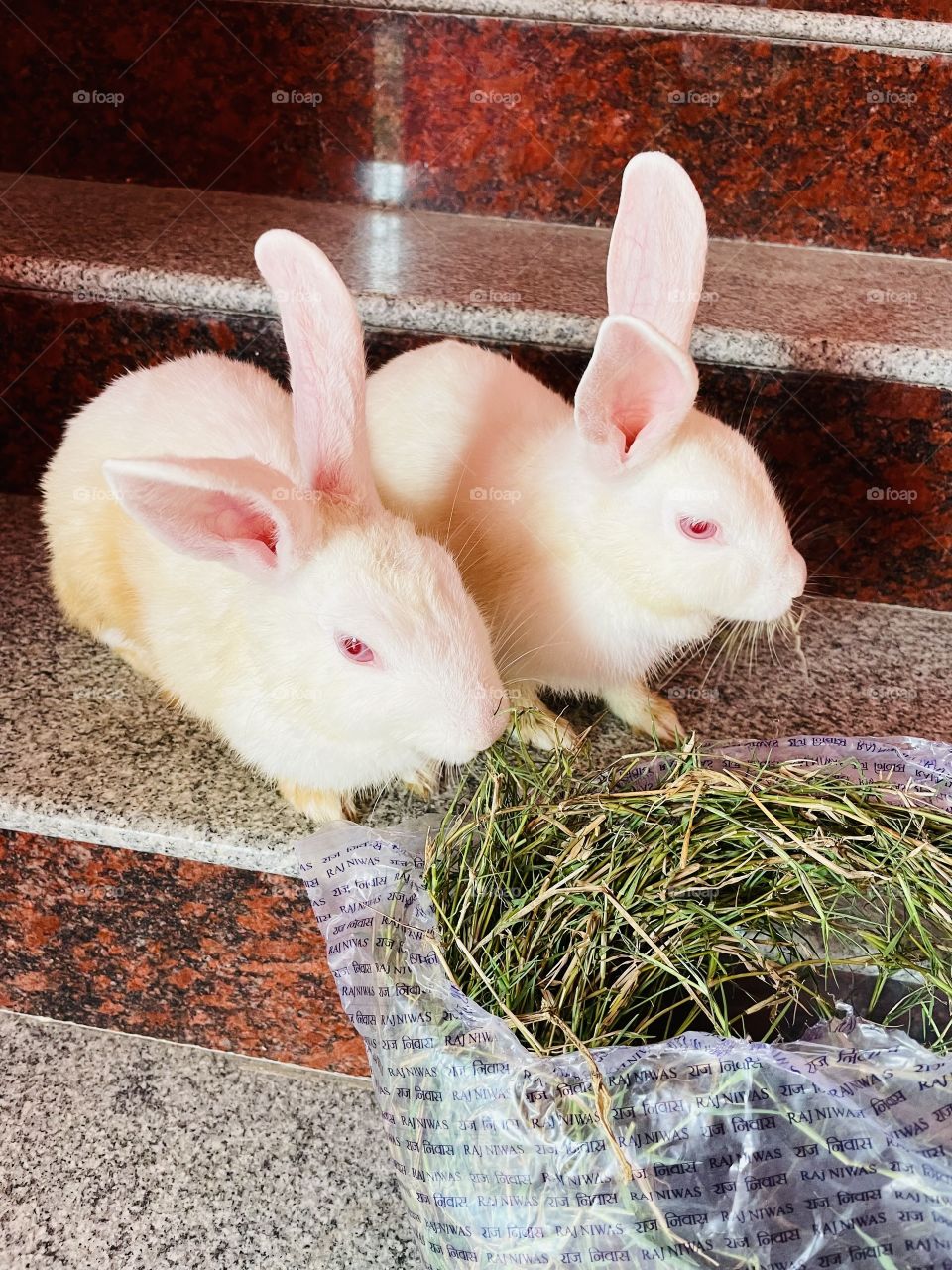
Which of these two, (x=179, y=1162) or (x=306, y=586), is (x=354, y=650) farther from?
(x=179, y=1162)

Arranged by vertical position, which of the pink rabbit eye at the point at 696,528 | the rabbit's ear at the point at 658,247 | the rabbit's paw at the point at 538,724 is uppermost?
the rabbit's ear at the point at 658,247

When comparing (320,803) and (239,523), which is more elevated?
(239,523)

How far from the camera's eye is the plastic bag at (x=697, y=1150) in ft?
3.22

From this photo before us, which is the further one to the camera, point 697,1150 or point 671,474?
point 671,474

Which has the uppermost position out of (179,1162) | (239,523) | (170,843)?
(239,523)

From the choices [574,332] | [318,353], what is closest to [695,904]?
[318,353]

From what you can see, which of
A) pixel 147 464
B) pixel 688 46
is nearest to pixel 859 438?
pixel 688 46

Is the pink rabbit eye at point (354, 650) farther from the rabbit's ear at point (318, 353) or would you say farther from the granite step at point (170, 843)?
the granite step at point (170, 843)

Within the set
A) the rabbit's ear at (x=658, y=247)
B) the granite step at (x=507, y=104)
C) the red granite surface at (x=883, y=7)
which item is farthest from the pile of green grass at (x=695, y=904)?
the red granite surface at (x=883, y=7)

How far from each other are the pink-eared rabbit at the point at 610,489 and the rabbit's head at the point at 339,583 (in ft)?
0.74

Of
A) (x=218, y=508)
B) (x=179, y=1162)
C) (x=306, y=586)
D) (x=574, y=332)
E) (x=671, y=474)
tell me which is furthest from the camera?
(x=574, y=332)

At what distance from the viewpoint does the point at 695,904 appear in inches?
46.4

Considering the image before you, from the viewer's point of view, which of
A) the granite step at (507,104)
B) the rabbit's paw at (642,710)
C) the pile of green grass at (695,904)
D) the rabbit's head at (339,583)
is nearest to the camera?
the pile of green grass at (695,904)

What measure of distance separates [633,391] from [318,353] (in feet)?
1.17
